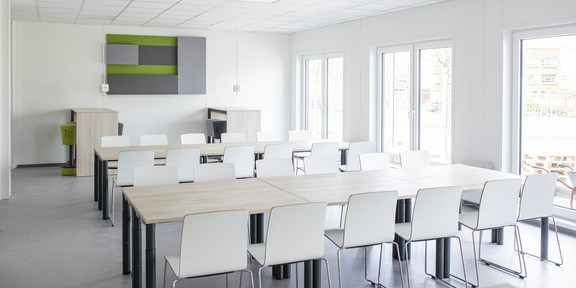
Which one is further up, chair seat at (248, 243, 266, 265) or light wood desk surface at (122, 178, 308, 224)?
light wood desk surface at (122, 178, 308, 224)

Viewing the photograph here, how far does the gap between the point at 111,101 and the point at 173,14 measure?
274 cm

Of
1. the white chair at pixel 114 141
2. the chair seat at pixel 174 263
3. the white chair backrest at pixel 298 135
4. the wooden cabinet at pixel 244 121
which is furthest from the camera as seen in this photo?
the wooden cabinet at pixel 244 121

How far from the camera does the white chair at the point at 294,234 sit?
11.0 feet

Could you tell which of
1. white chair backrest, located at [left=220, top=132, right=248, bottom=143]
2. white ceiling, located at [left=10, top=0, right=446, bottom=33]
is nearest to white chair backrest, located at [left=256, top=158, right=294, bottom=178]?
white chair backrest, located at [left=220, top=132, right=248, bottom=143]

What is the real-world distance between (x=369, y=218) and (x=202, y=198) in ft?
4.14

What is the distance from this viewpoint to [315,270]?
3723 millimetres

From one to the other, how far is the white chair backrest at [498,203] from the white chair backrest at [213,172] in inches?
90.4

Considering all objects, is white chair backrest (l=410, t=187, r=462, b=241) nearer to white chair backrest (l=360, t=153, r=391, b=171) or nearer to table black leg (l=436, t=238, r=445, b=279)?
table black leg (l=436, t=238, r=445, b=279)

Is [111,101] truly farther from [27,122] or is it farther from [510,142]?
[510,142]

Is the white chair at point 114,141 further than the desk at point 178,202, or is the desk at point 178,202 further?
the white chair at point 114,141

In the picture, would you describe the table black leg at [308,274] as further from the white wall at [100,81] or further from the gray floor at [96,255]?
the white wall at [100,81]

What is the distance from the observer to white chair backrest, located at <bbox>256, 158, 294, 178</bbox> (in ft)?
18.0

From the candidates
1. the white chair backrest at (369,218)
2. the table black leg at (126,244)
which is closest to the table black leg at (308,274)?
the white chair backrest at (369,218)

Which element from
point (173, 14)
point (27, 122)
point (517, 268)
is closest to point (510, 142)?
point (517, 268)
